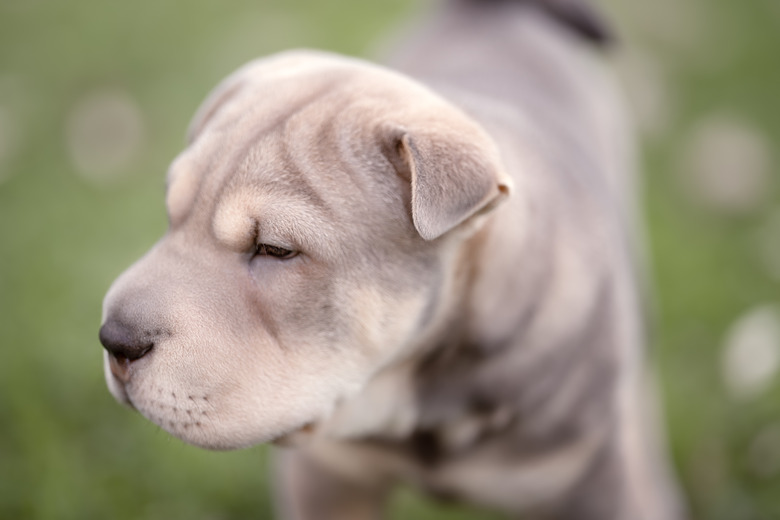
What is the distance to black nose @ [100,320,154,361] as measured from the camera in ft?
6.71

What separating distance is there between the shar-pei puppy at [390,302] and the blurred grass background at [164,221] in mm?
775

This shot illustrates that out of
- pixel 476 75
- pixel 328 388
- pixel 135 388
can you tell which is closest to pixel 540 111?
pixel 476 75

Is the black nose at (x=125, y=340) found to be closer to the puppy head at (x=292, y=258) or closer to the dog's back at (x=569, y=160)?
the puppy head at (x=292, y=258)

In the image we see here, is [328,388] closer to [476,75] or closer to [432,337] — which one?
[432,337]

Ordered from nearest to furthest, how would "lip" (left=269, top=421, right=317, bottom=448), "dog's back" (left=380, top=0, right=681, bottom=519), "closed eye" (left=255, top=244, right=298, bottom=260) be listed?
"closed eye" (left=255, top=244, right=298, bottom=260) < "lip" (left=269, top=421, right=317, bottom=448) < "dog's back" (left=380, top=0, right=681, bottom=519)

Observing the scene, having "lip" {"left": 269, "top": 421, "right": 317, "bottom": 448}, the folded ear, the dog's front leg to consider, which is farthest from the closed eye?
the dog's front leg

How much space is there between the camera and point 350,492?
298 cm

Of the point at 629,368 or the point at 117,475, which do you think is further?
the point at 117,475

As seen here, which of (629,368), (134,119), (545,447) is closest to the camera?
(545,447)

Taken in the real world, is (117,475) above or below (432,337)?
below

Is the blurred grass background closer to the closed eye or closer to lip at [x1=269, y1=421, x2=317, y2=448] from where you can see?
lip at [x1=269, y1=421, x2=317, y2=448]

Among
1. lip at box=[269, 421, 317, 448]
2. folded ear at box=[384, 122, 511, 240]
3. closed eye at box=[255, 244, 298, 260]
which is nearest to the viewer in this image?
folded ear at box=[384, 122, 511, 240]

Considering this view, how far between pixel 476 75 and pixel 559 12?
109 cm

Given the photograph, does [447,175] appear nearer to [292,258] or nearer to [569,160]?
[292,258]
